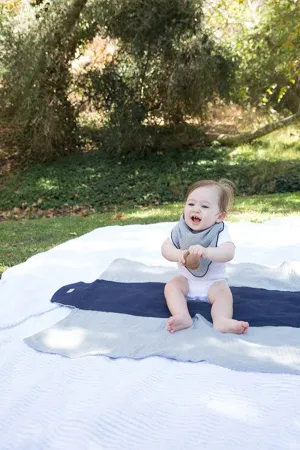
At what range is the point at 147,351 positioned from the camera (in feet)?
7.06

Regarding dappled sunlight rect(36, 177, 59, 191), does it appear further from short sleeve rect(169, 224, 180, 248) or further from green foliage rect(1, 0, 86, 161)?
short sleeve rect(169, 224, 180, 248)

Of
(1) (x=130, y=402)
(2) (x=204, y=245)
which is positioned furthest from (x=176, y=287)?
(1) (x=130, y=402)

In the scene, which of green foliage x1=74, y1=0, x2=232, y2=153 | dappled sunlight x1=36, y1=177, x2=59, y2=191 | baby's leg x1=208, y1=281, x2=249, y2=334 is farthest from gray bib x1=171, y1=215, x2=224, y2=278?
green foliage x1=74, y1=0, x2=232, y2=153

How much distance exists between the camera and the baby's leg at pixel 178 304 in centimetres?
230

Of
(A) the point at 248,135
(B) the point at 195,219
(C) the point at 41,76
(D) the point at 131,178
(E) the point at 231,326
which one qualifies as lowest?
(E) the point at 231,326

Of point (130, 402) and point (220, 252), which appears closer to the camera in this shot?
point (130, 402)

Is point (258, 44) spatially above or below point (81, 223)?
above

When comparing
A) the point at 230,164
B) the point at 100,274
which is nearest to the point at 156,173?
the point at 230,164

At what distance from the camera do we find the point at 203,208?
2646mm

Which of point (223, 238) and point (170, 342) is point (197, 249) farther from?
point (170, 342)


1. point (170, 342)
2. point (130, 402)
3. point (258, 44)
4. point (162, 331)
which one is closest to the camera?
point (130, 402)

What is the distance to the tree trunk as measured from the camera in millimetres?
11188

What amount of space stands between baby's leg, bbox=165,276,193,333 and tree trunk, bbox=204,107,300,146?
8856mm

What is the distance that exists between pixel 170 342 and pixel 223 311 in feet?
1.09
